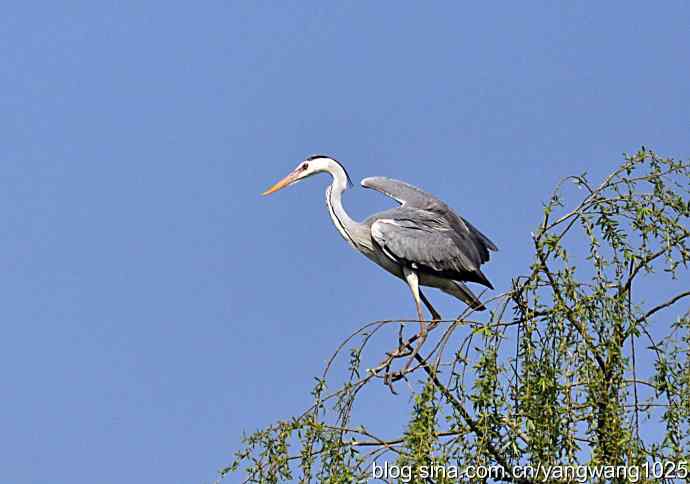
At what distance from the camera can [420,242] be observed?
6.95 m

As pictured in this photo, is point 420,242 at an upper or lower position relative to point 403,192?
lower

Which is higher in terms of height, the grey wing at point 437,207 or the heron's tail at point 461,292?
the grey wing at point 437,207

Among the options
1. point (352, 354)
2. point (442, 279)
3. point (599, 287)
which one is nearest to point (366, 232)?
point (442, 279)

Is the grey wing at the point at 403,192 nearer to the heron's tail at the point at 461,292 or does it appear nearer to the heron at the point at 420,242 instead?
the heron at the point at 420,242

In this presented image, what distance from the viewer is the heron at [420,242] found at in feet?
22.8

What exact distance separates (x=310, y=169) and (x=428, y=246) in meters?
1.41

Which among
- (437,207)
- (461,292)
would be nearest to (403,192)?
(437,207)

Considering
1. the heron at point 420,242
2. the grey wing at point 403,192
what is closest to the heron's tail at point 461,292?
the heron at point 420,242

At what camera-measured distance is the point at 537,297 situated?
12.9 feet

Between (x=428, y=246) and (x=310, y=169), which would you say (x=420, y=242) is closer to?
(x=428, y=246)

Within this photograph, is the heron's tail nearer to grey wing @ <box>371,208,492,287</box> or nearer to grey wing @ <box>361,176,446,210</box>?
grey wing @ <box>371,208,492,287</box>

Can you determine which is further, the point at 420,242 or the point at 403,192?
the point at 403,192

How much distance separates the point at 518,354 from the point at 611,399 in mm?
328

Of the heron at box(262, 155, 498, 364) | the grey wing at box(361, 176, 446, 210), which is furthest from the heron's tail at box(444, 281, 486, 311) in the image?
the grey wing at box(361, 176, 446, 210)
